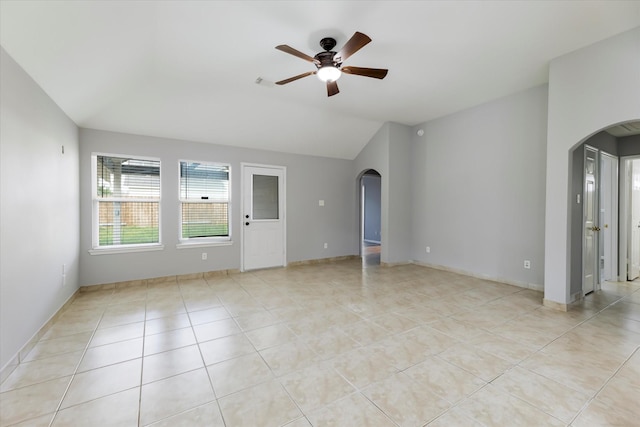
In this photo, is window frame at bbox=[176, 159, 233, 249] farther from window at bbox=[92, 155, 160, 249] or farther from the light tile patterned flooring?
the light tile patterned flooring

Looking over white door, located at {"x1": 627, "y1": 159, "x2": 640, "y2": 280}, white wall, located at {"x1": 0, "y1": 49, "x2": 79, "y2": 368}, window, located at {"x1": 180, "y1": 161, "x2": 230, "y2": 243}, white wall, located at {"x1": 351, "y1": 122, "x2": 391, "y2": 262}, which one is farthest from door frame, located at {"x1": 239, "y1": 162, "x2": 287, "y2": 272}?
white door, located at {"x1": 627, "y1": 159, "x2": 640, "y2": 280}

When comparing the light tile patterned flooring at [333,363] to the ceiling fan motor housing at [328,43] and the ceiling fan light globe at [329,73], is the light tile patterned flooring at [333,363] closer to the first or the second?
the ceiling fan light globe at [329,73]

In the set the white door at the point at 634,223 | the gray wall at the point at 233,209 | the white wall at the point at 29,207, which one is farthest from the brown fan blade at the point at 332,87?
the white door at the point at 634,223

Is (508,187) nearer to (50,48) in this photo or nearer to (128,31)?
(128,31)

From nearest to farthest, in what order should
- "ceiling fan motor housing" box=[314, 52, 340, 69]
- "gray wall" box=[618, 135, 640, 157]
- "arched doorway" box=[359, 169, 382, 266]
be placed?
"ceiling fan motor housing" box=[314, 52, 340, 69] → "gray wall" box=[618, 135, 640, 157] → "arched doorway" box=[359, 169, 382, 266]

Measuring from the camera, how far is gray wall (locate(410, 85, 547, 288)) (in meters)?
4.07

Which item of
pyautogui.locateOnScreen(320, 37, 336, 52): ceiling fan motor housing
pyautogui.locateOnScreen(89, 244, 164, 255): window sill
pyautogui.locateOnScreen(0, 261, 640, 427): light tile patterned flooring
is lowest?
pyautogui.locateOnScreen(0, 261, 640, 427): light tile patterned flooring

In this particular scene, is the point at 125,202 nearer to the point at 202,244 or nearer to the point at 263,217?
the point at 202,244

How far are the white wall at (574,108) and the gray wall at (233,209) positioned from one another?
3.94m

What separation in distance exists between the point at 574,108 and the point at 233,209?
5162mm

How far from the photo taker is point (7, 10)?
70.1 inches

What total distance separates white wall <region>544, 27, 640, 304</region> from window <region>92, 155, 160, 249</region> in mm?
5717

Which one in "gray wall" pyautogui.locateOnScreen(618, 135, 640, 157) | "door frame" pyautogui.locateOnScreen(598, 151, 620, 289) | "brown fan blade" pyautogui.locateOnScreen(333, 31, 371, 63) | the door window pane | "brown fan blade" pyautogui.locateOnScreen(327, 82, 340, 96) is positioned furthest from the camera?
the door window pane

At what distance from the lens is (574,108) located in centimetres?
313
